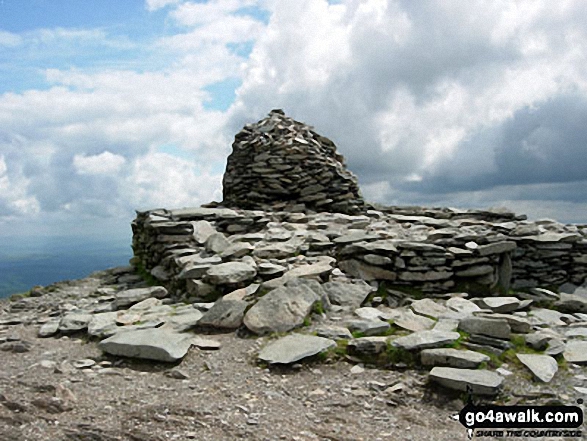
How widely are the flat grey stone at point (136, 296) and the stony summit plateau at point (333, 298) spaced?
Answer: 3cm

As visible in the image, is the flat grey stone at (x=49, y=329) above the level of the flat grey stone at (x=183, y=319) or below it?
below

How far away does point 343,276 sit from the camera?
10.2m

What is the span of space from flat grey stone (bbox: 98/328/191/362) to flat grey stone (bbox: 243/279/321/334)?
118 centimetres

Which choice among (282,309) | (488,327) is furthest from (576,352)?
(282,309)

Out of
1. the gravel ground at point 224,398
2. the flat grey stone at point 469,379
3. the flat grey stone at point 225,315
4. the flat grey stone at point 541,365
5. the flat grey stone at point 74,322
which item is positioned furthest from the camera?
the flat grey stone at point 74,322

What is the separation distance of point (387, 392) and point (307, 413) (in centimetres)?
120

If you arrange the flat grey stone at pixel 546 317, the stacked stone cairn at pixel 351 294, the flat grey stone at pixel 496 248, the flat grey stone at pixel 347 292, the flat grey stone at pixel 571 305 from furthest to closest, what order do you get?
the flat grey stone at pixel 496 248 → the flat grey stone at pixel 571 305 → the flat grey stone at pixel 347 292 → the flat grey stone at pixel 546 317 → the stacked stone cairn at pixel 351 294

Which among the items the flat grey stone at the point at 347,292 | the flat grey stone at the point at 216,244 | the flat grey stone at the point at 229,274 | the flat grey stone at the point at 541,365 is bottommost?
the flat grey stone at the point at 541,365

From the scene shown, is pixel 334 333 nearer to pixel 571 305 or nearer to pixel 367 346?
pixel 367 346

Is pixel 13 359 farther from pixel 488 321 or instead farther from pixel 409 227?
pixel 409 227

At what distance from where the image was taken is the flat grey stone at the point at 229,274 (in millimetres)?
9383

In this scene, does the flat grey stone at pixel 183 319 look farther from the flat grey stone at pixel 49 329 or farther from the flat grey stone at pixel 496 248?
the flat grey stone at pixel 496 248

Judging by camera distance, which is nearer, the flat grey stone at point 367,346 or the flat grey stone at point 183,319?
the flat grey stone at point 367,346

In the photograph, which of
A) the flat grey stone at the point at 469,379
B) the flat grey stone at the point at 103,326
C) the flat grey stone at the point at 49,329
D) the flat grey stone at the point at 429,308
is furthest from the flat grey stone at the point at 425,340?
the flat grey stone at the point at 49,329
